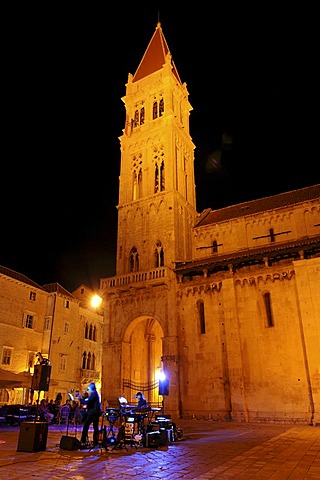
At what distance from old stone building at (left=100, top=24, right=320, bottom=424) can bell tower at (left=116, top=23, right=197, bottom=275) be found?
0.33 ft

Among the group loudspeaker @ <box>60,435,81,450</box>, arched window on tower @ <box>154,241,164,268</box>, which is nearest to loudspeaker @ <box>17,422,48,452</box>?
loudspeaker @ <box>60,435,81,450</box>

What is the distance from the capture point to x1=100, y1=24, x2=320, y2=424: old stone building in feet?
66.6

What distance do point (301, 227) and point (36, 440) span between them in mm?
21645

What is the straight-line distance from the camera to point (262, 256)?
22109mm

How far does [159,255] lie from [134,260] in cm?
243

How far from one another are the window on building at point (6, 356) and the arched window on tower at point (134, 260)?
12.5 meters

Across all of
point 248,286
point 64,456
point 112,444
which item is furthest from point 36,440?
point 248,286

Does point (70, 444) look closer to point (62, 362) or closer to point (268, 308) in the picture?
point (268, 308)

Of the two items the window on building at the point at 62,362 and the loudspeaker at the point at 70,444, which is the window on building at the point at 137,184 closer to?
the window on building at the point at 62,362

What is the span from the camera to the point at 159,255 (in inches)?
1099

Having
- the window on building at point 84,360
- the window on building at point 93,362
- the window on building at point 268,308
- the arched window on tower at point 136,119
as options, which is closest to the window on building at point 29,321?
the window on building at point 84,360

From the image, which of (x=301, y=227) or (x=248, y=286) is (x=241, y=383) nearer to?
(x=248, y=286)

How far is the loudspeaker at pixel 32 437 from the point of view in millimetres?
9492

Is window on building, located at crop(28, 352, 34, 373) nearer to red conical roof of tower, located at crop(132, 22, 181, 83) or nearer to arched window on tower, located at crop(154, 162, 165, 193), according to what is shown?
arched window on tower, located at crop(154, 162, 165, 193)
